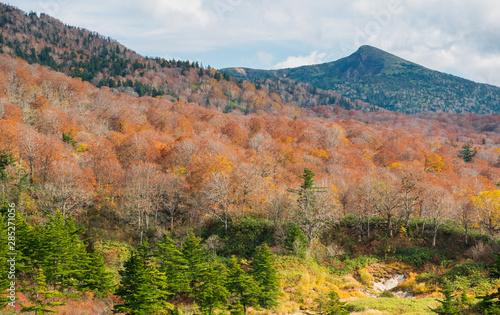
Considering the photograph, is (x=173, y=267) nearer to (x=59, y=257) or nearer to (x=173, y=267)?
(x=173, y=267)

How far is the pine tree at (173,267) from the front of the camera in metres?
25.1

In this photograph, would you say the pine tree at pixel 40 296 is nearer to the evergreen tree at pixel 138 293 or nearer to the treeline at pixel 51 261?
the treeline at pixel 51 261

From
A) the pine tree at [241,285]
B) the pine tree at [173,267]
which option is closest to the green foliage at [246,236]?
the pine tree at [173,267]

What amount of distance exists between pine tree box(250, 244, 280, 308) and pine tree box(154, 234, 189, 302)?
6.01m

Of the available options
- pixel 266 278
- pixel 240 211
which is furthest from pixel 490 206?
pixel 240 211

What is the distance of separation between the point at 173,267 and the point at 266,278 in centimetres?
805

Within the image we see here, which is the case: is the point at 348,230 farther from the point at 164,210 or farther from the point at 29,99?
the point at 29,99

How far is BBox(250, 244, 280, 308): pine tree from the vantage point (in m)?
26.1

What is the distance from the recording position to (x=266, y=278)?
26484 millimetres

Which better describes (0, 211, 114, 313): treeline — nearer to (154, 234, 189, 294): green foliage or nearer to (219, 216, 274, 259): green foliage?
(154, 234, 189, 294): green foliage

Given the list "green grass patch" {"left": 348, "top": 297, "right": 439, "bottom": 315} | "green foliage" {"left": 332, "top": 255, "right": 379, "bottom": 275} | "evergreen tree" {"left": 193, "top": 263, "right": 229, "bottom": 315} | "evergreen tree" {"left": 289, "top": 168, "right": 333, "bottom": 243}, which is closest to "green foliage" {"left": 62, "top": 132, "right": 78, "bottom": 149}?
"evergreen tree" {"left": 289, "top": 168, "right": 333, "bottom": 243}

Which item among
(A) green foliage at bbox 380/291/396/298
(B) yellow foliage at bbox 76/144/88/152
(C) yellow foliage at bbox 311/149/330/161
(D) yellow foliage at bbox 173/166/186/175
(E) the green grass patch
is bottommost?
(A) green foliage at bbox 380/291/396/298

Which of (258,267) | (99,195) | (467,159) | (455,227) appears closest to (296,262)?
(258,267)

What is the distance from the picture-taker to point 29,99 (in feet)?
277
